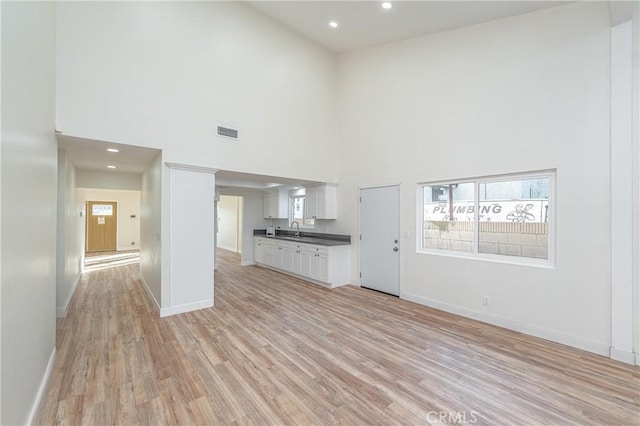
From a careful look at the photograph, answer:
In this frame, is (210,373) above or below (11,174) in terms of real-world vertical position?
below

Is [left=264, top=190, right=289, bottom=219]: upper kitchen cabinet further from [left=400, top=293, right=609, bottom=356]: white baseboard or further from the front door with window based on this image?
the front door with window

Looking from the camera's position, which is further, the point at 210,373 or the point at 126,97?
the point at 126,97

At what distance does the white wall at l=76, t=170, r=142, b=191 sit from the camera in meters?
6.11

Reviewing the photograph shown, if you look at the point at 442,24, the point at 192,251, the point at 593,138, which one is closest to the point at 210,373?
the point at 192,251

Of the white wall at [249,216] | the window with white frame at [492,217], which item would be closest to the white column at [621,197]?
the window with white frame at [492,217]

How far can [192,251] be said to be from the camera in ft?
13.2

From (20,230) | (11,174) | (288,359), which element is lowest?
(288,359)

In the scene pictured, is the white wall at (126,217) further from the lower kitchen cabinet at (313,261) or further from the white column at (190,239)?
the white column at (190,239)

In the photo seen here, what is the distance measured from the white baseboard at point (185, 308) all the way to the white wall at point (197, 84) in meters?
2.18

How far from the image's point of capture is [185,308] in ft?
12.9

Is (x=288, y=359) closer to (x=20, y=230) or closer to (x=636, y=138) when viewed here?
(x=20, y=230)

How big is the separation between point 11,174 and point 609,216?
4.99m

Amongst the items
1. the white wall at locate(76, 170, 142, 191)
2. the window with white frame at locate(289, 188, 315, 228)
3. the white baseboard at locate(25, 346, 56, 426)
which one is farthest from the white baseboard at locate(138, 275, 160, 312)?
the window with white frame at locate(289, 188, 315, 228)

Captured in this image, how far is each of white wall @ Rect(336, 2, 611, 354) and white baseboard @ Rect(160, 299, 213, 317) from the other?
3.32m
